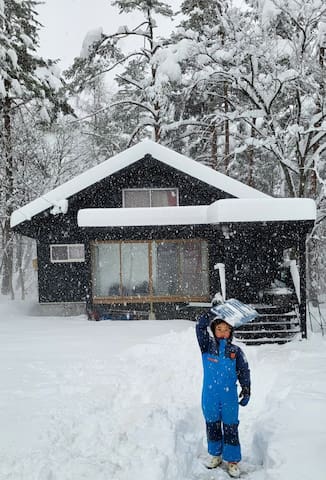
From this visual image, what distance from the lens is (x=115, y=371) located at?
22.7ft

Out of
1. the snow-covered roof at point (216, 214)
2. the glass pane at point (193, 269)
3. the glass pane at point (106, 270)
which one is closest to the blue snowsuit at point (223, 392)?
the snow-covered roof at point (216, 214)

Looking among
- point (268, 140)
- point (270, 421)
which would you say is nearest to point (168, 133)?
point (268, 140)

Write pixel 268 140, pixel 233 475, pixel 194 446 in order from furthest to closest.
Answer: pixel 268 140 < pixel 194 446 < pixel 233 475

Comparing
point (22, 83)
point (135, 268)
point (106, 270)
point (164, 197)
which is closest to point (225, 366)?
point (135, 268)

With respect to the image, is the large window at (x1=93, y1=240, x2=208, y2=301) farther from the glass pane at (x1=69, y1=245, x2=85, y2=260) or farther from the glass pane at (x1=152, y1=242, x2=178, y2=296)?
the glass pane at (x1=69, y1=245, x2=85, y2=260)

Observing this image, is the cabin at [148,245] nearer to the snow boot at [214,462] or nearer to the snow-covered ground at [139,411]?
the snow-covered ground at [139,411]

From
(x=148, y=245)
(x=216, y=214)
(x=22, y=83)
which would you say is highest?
(x=22, y=83)

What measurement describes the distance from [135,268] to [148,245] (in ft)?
2.62

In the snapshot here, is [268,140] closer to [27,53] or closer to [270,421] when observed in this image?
[270,421]

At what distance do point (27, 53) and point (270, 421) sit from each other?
19.0m

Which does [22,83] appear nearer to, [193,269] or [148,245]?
[148,245]

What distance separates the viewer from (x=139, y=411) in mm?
5254

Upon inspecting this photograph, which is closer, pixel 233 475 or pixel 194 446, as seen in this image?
pixel 233 475

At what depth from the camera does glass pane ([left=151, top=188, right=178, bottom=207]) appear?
1445 centimetres
